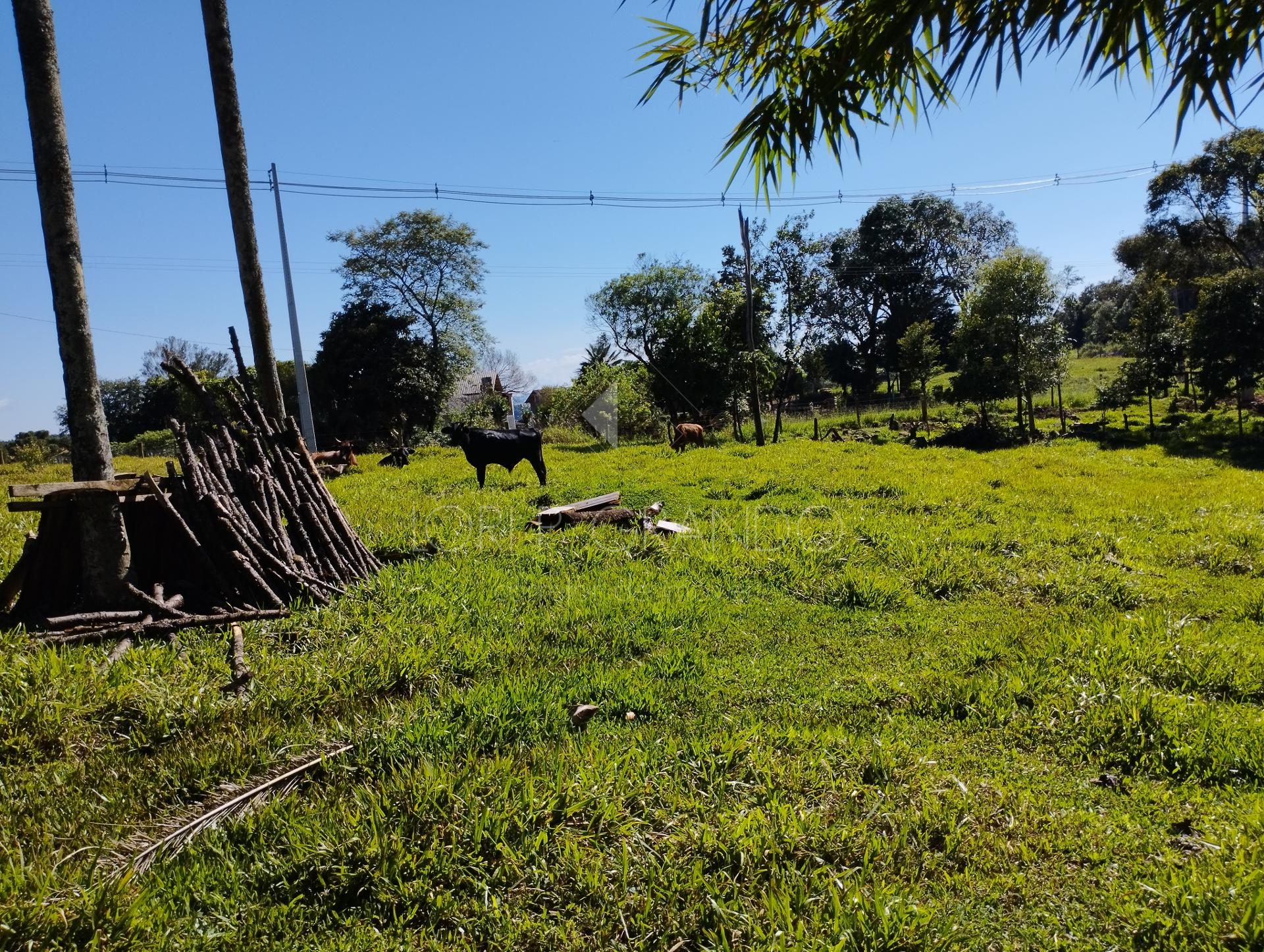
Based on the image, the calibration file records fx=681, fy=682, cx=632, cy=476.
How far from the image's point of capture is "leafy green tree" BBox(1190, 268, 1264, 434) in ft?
69.5

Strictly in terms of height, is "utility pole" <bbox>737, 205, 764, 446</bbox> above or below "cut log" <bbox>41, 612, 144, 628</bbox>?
above

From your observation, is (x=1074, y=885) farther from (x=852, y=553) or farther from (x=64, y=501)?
(x=64, y=501)

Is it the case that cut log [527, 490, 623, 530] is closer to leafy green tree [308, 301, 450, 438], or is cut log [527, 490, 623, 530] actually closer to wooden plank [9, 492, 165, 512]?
wooden plank [9, 492, 165, 512]

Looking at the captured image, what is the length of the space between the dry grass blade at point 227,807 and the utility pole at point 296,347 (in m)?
18.1

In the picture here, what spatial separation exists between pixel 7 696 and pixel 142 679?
1.92ft

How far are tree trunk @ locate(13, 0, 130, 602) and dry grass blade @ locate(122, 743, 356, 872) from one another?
9.49 ft

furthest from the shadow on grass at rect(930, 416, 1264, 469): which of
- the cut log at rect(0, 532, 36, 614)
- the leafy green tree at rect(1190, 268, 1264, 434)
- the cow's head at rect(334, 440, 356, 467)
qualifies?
the cut log at rect(0, 532, 36, 614)

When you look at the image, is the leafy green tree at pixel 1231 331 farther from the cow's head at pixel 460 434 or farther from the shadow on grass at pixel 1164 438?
the cow's head at pixel 460 434

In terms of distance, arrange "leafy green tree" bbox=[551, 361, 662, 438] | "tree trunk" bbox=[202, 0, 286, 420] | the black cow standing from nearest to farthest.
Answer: "tree trunk" bbox=[202, 0, 286, 420] → the black cow standing → "leafy green tree" bbox=[551, 361, 662, 438]

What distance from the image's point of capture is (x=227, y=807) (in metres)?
2.91

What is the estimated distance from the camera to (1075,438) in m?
22.0

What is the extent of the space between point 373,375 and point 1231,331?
30.6 metres

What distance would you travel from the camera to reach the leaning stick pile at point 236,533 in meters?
4.94

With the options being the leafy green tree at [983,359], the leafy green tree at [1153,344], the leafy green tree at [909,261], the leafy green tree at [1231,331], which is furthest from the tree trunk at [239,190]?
the leafy green tree at [909,261]
